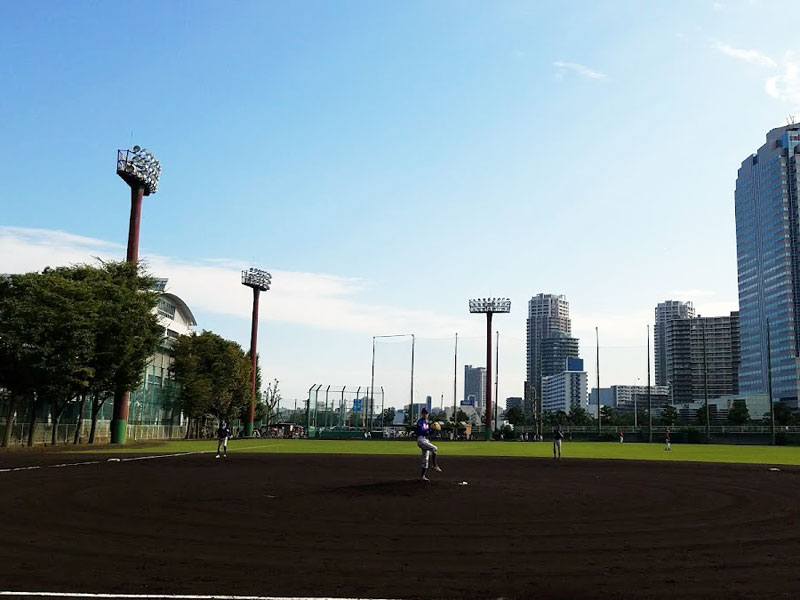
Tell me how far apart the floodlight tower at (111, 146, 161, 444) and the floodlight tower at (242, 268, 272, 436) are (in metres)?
33.6

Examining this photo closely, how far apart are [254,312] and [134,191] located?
1559 inches

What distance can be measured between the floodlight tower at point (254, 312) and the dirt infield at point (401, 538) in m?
79.2

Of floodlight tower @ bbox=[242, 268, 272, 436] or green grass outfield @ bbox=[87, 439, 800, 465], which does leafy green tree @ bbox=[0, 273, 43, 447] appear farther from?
floodlight tower @ bbox=[242, 268, 272, 436]

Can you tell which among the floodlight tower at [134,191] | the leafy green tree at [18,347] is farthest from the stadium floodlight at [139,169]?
the leafy green tree at [18,347]

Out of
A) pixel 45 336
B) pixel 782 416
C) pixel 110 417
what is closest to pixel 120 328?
A: pixel 45 336

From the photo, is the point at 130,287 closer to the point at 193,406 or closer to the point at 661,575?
the point at 193,406

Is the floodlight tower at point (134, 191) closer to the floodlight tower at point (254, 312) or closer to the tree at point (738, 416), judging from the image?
the floodlight tower at point (254, 312)

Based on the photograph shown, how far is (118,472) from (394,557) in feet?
68.1

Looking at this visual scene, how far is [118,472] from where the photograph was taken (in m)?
28.6

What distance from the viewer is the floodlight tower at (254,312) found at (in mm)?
103438

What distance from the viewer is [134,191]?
70250 mm

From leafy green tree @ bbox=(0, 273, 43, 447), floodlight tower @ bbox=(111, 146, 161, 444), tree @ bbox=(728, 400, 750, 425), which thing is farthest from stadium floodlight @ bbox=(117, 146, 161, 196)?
tree @ bbox=(728, 400, 750, 425)

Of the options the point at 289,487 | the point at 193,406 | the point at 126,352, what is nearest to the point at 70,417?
the point at 126,352

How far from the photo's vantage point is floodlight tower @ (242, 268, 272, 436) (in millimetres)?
103438
